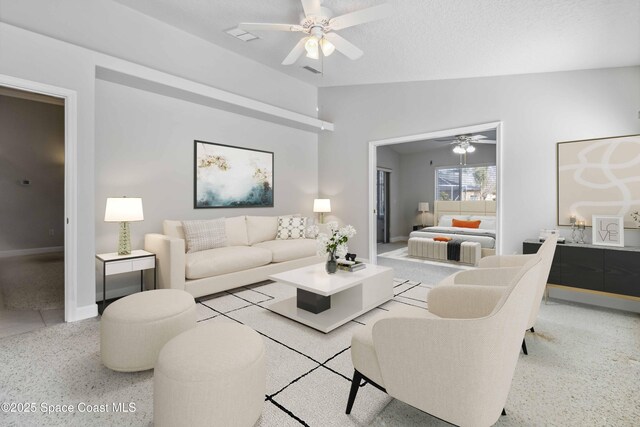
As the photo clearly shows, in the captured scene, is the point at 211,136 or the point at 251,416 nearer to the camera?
the point at 251,416

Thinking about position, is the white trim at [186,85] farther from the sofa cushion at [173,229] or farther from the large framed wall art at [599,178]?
the large framed wall art at [599,178]

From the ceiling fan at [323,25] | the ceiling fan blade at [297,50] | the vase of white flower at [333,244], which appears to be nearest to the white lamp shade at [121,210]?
the vase of white flower at [333,244]

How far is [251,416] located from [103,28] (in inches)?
158

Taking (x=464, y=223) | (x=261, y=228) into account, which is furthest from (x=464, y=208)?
(x=261, y=228)

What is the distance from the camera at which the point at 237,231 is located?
434cm

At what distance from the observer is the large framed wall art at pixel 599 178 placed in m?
3.08

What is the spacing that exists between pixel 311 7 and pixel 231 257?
2724 millimetres

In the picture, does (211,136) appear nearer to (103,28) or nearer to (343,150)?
(103,28)

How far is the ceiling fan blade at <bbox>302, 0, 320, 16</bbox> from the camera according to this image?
2.52m

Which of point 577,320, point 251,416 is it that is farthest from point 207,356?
point 577,320

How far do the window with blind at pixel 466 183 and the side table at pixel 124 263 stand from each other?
296 inches

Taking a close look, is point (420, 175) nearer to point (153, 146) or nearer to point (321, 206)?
point (321, 206)

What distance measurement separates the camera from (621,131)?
3139mm

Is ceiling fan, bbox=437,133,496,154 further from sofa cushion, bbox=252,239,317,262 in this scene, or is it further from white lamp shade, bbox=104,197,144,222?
white lamp shade, bbox=104,197,144,222
